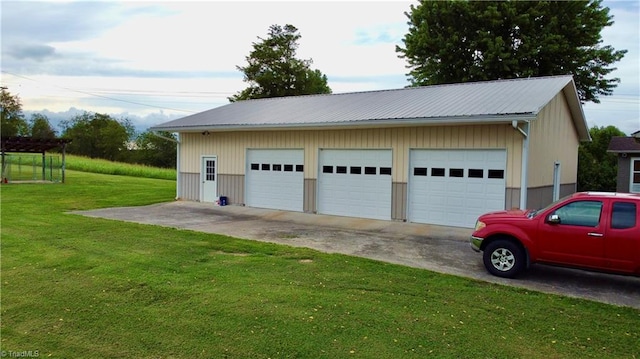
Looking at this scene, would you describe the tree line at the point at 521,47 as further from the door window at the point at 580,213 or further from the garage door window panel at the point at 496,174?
the door window at the point at 580,213

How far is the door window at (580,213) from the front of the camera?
6.46 metres

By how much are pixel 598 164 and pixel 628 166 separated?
3.97 m

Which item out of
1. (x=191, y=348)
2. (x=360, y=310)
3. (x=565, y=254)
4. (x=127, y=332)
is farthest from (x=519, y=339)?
(x=127, y=332)

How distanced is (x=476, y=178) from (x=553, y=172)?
3.77 m

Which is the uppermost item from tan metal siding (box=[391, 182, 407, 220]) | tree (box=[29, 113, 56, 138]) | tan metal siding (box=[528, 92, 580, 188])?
tree (box=[29, 113, 56, 138])

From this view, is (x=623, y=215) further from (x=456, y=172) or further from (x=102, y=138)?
(x=102, y=138)

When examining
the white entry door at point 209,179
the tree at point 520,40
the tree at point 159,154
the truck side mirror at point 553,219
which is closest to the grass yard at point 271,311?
the truck side mirror at point 553,219

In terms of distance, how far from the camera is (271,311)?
5.16 m

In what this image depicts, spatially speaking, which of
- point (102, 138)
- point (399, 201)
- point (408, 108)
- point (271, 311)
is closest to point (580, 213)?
point (271, 311)

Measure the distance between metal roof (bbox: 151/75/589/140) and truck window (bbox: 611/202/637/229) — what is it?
422 centimetres

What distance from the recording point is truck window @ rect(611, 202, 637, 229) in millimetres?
6207

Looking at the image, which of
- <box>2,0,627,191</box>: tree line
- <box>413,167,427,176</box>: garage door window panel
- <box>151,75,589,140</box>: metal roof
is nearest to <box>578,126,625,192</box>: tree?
<box>2,0,627,191</box>: tree line

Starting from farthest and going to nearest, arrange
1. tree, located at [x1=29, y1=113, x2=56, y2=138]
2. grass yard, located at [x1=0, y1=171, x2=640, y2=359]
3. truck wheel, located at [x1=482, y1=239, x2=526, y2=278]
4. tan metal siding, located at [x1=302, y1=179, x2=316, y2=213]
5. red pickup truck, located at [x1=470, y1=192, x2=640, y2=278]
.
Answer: tree, located at [x1=29, y1=113, x2=56, y2=138] < tan metal siding, located at [x1=302, y1=179, x2=316, y2=213] < truck wheel, located at [x1=482, y1=239, x2=526, y2=278] < red pickup truck, located at [x1=470, y1=192, x2=640, y2=278] < grass yard, located at [x1=0, y1=171, x2=640, y2=359]

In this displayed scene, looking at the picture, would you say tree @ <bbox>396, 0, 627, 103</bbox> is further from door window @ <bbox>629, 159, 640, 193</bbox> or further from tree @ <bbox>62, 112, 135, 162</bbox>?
tree @ <bbox>62, 112, 135, 162</bbox>
